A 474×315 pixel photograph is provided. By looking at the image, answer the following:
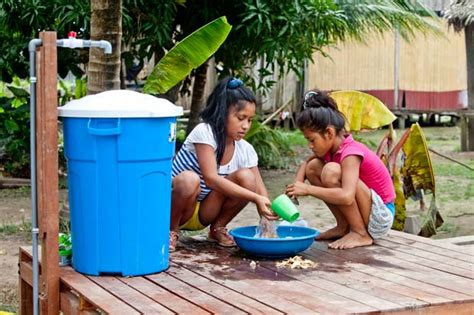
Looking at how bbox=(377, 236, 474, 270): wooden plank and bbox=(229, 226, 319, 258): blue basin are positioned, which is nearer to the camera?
bbox=(229, 226, 319, 258): blue basin

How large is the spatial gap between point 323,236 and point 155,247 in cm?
125

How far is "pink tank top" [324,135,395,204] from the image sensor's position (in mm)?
4402

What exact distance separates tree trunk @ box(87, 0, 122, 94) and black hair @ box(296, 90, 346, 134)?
6.12 feet

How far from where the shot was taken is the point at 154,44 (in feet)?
28.6

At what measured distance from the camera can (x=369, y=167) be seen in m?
4.49

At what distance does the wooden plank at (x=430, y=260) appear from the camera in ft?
13.2

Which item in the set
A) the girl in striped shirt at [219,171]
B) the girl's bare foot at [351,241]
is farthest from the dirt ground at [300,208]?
the girl's bare foot at [351,241]

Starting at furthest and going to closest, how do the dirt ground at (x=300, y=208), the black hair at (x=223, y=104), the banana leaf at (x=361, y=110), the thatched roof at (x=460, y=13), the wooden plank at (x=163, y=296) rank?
the thatched roof at (x=460, y=13) → the banana leaf at (x=361, y=110) → the dirt ground at (x=300, y=208) → the black hair at (x=223, y=104) → the wooden plank at (x=163, y=296)

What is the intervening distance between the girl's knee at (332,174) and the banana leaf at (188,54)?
52.5 inches

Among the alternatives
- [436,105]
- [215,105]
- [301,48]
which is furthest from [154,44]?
[436,105]

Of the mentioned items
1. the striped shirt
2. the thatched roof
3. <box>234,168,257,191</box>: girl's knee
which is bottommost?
<box>234,168,257,191</box>: girl's knee

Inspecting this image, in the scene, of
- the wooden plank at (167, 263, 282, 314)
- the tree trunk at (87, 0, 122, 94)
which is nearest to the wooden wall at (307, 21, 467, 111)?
the tree trunk at (87, 0, 122, 94)

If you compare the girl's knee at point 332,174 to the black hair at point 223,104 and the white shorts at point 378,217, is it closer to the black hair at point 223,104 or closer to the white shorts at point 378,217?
the white shorts at point 378,217

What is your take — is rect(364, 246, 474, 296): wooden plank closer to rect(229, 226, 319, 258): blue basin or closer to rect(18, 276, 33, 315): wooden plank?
rect(229, 226, 319, 258): blue basin
